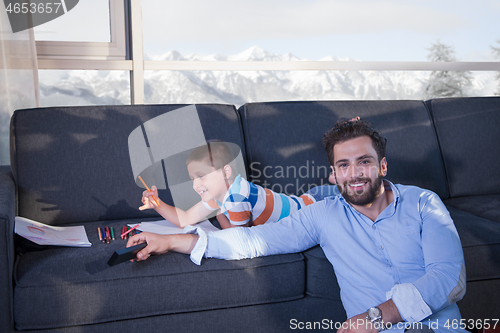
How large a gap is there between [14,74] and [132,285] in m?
1.74

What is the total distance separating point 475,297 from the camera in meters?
1.57

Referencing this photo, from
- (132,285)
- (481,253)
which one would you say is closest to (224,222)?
(132,285)

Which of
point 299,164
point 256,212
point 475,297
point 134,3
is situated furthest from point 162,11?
point 475,297

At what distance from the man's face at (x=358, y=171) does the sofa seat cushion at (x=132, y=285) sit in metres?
0.33

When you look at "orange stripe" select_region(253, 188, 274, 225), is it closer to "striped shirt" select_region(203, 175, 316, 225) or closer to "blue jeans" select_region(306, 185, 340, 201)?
"striped shirt" select_region(203, 175, 316, 225)

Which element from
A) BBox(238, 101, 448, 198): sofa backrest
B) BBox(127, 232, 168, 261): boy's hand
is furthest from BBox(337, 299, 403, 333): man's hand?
BBox(238, 101, 448, 198): sofa backrest

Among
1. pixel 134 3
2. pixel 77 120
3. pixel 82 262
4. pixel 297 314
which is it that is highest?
pixel 134 3

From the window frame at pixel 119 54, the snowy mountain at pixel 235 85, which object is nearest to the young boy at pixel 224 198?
the window frame at pixel 119 54

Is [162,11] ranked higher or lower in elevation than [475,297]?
higher

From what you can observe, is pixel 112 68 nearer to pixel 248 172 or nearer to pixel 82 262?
pixel 248 172

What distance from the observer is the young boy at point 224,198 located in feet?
5.31

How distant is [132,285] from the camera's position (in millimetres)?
1280

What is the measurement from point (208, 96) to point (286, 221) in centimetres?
219

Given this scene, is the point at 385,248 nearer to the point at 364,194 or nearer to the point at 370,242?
the point at 370,242
